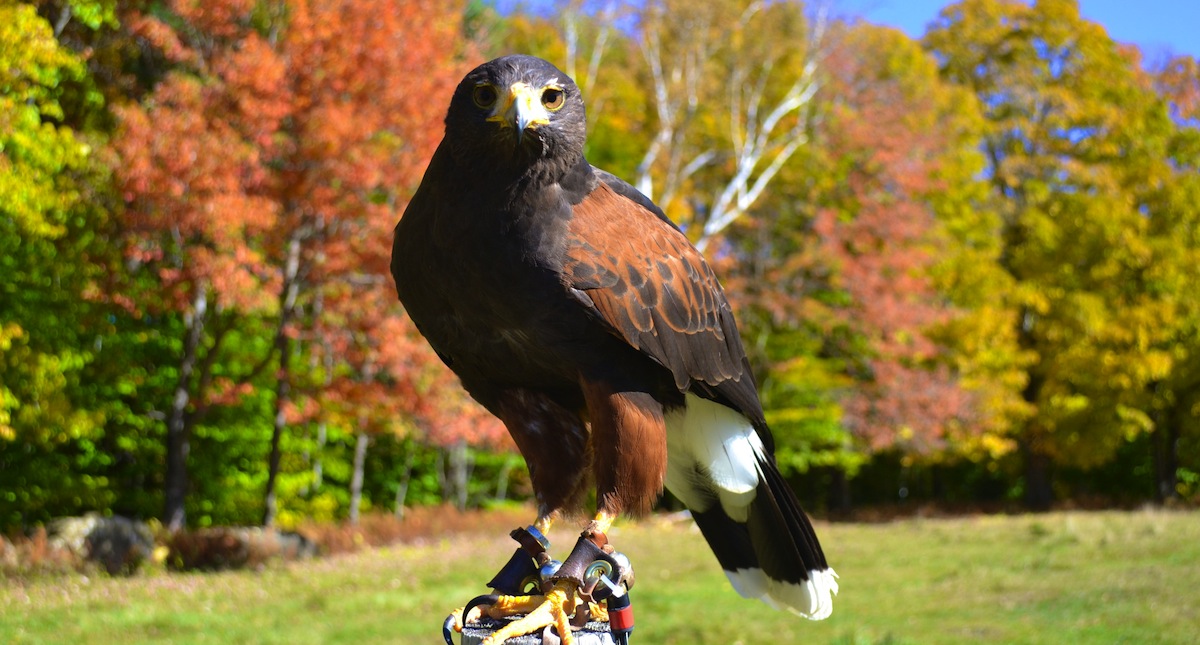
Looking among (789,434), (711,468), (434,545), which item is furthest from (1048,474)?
(711,468)

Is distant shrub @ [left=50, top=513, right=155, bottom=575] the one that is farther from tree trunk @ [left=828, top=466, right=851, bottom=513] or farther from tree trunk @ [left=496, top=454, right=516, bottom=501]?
tree trunk @ [left=828, top=466, right=851, bottom=513]

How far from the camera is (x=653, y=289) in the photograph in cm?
237

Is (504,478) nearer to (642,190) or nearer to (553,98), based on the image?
(642,190)

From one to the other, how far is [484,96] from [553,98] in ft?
0.53

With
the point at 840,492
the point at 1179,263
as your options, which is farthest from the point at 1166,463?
the point at 840,492

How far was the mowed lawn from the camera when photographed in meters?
6.34

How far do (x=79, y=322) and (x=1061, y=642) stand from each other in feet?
33.1

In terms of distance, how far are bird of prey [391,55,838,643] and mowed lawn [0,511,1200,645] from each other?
4.05 metres

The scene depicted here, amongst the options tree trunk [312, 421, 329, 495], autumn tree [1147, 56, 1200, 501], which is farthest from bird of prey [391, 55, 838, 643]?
autumn tree [1147, 56, 1200, 501]

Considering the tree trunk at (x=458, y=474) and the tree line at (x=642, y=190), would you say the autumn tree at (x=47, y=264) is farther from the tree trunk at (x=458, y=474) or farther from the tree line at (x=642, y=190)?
the tree trunk at (x=458, y=474)

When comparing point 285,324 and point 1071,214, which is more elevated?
point 1071,214

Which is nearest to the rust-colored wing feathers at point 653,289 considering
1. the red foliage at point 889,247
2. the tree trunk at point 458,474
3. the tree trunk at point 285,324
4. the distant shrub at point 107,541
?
the tree trunk at point 285,324

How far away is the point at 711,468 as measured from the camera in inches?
108

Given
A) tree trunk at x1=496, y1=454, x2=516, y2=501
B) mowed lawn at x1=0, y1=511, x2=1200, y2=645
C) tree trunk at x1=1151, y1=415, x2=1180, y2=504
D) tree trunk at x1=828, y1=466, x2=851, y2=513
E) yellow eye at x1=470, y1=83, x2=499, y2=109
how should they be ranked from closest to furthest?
yellow eye at x1=470, y1=83, x2=499, y2=109 → mowed lawn at x1=0, y1=511, x2=1200, y2=645 → tree trunk at x1=496, y1=454, x2=516, y2=501 → tree trunk at x1=1151, y1=415, x2=1180, y2=504 → tree trunk at x1=828, y1=466, x2=851, y2=513
